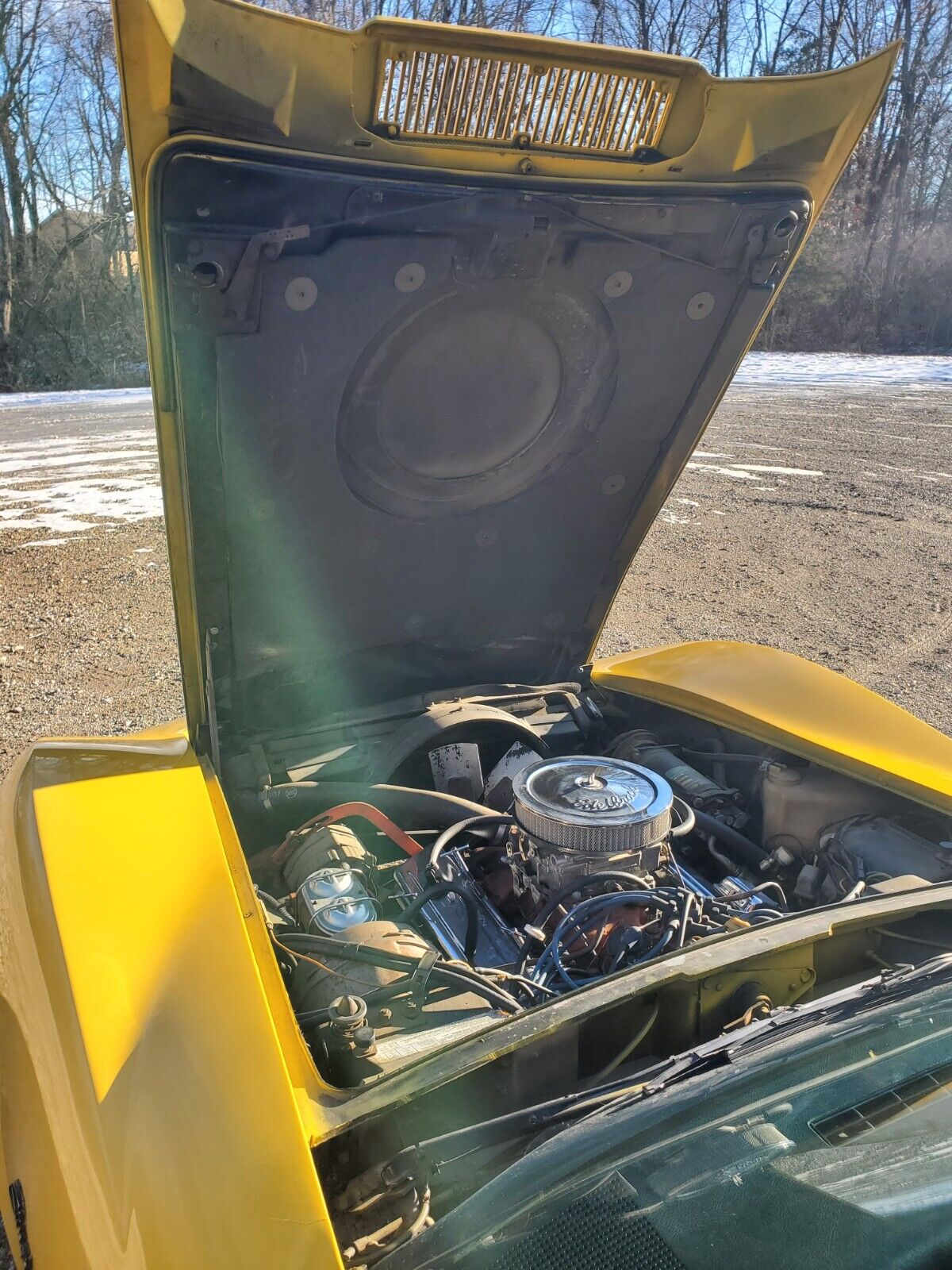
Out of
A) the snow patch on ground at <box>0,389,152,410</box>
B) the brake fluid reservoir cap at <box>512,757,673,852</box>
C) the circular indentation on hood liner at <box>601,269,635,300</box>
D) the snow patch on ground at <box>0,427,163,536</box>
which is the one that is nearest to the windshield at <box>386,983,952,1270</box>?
the brake fluid reservoir cap at <box>512,757,673,852</box>

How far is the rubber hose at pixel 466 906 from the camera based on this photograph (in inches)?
73.2

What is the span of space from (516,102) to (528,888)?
1.60 m

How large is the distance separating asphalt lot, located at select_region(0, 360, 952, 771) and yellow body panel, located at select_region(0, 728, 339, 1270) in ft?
8.50

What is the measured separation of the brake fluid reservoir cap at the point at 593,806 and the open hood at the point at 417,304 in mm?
738

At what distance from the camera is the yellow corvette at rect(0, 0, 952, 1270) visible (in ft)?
3.85

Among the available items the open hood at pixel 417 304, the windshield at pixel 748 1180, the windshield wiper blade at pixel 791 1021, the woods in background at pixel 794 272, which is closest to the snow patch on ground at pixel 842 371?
the woods in background at pixel 794 272

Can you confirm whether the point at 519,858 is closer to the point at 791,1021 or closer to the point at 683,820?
the point at 683,820

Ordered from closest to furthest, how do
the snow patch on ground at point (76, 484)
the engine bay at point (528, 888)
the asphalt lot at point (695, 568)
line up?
the engine bay at point (528, 888) < the asphalt lot at point (695, 568) < the snow patch on ground at point (76, 484)

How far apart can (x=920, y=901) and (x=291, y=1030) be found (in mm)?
1182

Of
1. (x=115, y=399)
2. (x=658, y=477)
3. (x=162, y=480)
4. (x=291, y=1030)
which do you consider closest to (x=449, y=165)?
(x=162, y=480)

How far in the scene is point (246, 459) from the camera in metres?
2.01

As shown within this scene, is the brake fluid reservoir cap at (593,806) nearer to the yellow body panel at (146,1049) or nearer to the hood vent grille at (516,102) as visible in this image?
the yellow body panel at (146,1049)

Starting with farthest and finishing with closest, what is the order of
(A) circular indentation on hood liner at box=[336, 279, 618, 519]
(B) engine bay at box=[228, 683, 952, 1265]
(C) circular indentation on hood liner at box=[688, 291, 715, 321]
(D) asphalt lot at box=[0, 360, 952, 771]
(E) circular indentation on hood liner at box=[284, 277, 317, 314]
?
(D) asphalt lot at box=[0, 360, 952, 771] < (C) circular indentation on hood liner at box=[688, 291, 715, 321] < (A) circular indentation on hood liner at box=[336, 279, 618, 519] < (E) circular indentation on hood liner at box=[284, 277, 317, 314] < (B) engine bay at box=[228, 683, 952, 1265]

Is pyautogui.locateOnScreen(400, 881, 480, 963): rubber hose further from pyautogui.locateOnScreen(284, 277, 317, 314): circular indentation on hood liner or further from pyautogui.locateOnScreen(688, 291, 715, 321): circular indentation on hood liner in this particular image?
pyautogui.locateOnScreen(688, 291, 715, 321): circular indentation on hood liner
